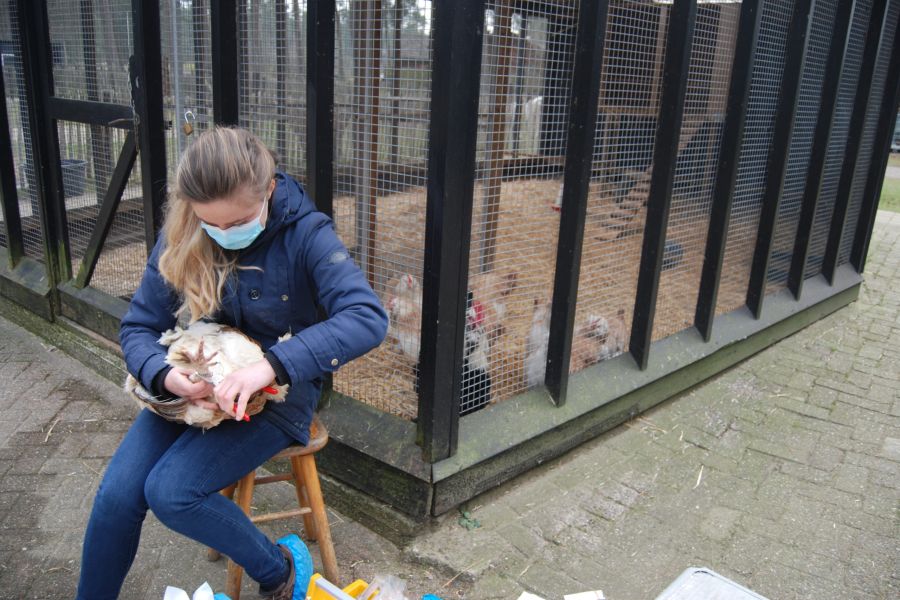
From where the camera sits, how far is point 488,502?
10.4ft

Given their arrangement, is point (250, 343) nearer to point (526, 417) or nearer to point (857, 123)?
point (526, 417)

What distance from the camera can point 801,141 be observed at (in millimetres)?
4742

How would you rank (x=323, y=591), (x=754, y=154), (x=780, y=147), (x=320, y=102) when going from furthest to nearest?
(x=780, y=147)
(x=754, y=154)
(x=320, y=102)
(x=323, y=591)

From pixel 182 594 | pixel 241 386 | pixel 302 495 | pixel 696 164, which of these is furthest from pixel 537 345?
pixel 182 594

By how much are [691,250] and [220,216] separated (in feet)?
9.75

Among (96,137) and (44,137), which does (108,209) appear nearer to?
(96,137)

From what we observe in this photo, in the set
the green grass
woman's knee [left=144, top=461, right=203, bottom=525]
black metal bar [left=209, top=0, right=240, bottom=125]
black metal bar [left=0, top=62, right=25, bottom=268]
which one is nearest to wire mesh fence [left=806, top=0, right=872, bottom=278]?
black metal bar [left=209, top=0, right=240, bottom=125]

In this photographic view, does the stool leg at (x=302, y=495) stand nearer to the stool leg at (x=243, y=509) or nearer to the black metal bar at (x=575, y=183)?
the stool leg at (x=243, y=509)

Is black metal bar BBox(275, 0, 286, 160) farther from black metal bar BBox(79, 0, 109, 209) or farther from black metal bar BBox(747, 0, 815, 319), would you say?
black metal bar BBox(747, 0, 815, 319)

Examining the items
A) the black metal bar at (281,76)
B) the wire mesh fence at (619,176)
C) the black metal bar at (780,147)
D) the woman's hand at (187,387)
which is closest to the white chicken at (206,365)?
the woman's hand at (187,387)

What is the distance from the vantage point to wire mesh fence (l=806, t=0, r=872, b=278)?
4930 millimetres

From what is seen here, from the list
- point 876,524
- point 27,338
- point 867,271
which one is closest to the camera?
point 876,524

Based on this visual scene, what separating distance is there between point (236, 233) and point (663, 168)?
88.2 inches

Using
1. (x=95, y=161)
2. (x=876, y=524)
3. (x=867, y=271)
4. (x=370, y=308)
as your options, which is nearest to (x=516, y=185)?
(x=370, y=308)
